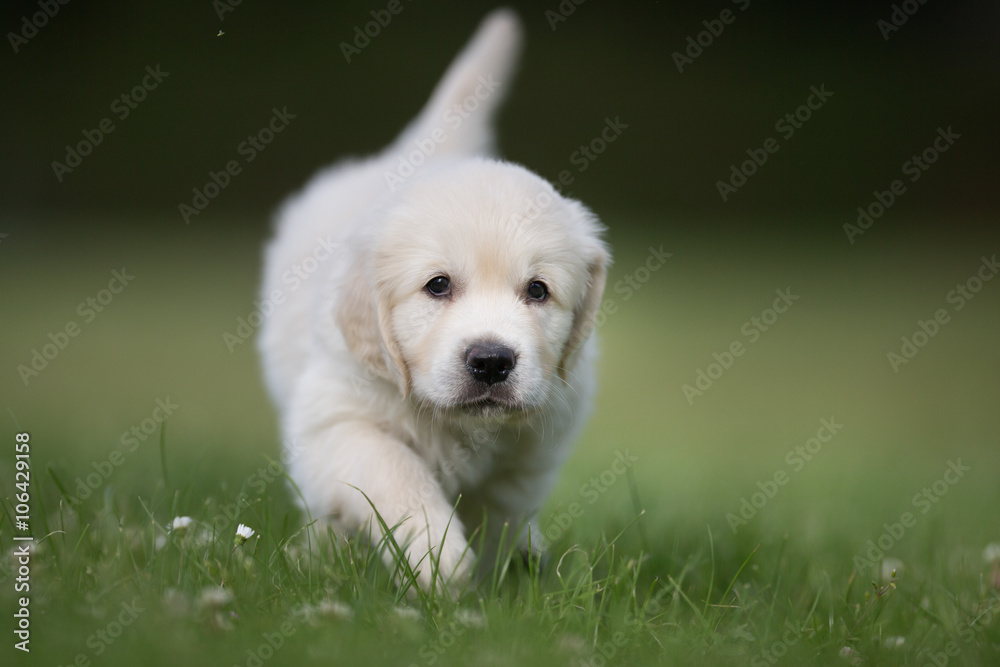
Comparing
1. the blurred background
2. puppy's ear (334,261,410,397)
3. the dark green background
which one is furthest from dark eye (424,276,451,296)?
the dark green background

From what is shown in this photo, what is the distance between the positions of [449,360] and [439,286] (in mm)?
242

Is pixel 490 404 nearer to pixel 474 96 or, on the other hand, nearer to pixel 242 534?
pixel 242 534

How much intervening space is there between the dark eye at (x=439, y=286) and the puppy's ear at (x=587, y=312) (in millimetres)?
410

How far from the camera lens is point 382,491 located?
2.41 meters

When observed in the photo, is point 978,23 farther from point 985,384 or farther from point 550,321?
point 550,321

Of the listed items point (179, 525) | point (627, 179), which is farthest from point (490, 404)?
point (627, 179)

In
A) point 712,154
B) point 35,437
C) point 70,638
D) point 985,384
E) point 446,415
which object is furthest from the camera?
point 712,154

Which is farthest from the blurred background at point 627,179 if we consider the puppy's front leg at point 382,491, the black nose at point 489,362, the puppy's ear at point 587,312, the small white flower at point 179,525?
the small white flower at point 179,525

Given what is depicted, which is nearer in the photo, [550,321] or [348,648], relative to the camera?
[348,648]

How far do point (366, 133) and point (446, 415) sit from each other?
916cm

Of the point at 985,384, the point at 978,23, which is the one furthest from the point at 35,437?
the point at 978,23

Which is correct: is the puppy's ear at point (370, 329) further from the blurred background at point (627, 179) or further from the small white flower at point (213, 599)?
the blurred background at point (627, 179)

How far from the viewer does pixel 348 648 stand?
1777 millimetres

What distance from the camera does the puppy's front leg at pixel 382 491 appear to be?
229cm
